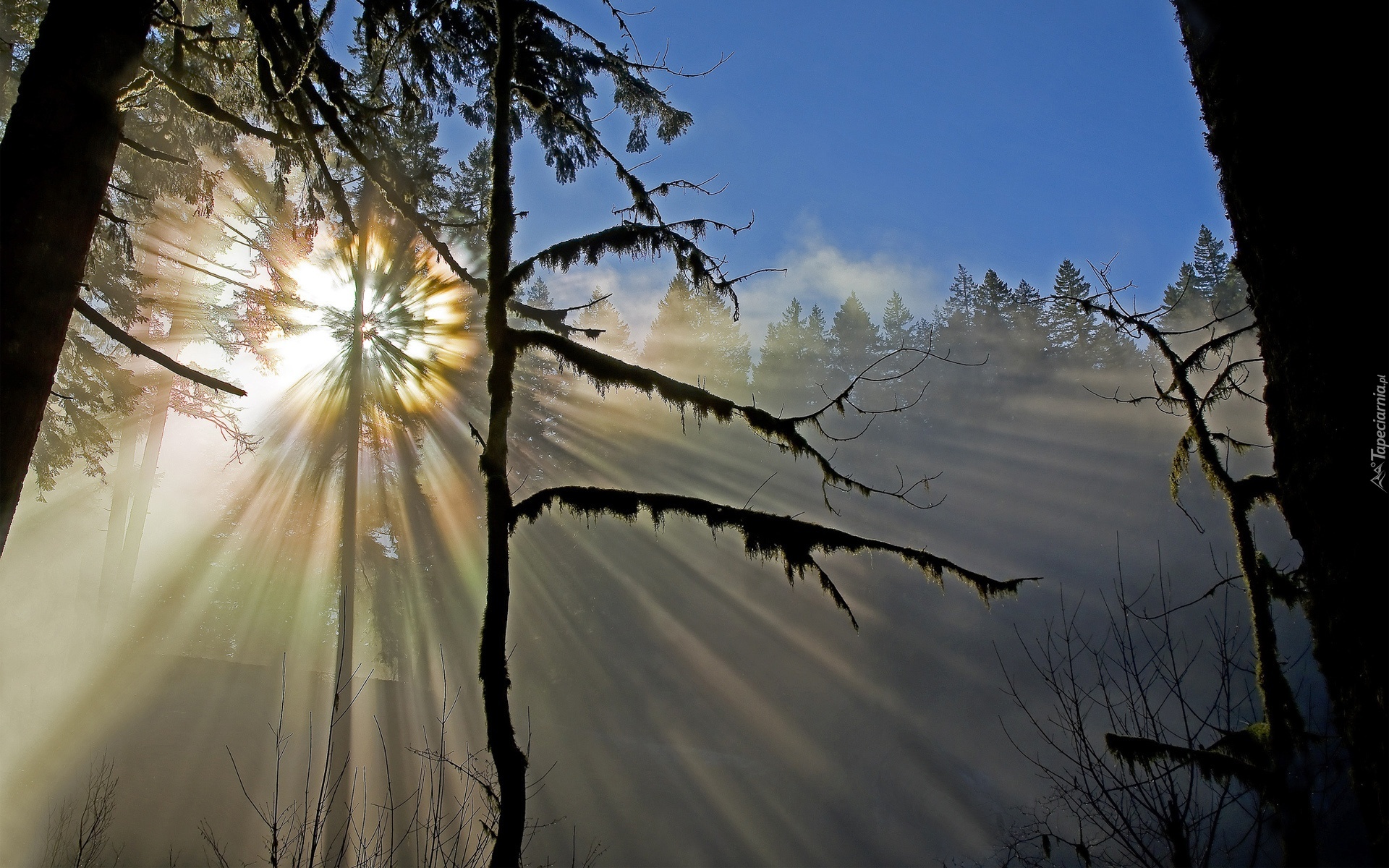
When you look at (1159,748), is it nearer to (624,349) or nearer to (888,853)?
(888,853)

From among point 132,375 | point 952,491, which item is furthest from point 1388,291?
point 952,491

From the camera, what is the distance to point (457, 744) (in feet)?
73.3

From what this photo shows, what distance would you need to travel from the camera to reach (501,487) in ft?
11.9

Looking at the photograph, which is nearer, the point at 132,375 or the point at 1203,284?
the point at 132,375

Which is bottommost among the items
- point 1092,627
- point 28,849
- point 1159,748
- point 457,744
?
point 457,744

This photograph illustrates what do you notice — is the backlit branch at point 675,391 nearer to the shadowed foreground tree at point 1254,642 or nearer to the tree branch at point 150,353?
the tree branch at point 150,353

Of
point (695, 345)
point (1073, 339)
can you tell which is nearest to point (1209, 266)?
point (1073, 339)

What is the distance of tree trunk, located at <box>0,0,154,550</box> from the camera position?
229 centimetres

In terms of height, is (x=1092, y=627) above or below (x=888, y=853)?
above

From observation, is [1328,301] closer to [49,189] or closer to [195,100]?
[49,189]

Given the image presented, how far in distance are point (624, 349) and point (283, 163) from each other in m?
26.2

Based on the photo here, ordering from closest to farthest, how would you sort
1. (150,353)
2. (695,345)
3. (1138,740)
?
(150,353), (1138,740), (695,345)

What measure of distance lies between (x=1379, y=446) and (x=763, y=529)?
2.50 metres

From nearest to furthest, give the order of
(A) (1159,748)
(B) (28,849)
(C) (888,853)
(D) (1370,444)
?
(D) (1370,444) < (A) (1159,748) < (B) (28,849) < (C) (888,853)
